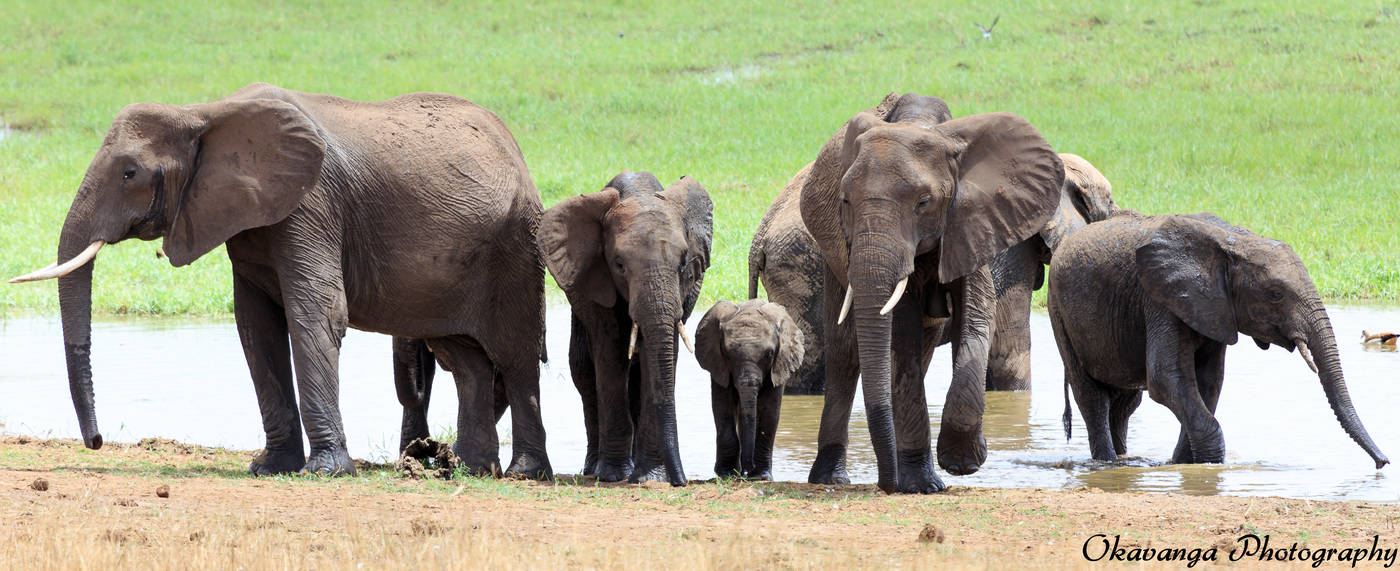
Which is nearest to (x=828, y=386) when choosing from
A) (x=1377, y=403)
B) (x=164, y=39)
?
(x=1377, y=403)

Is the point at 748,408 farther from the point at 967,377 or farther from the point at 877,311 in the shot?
the point at 877,311

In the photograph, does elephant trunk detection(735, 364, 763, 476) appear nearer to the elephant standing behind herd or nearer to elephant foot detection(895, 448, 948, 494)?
the elephant standing behind herd

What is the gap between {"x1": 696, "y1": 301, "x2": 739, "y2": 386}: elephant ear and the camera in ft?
32.2

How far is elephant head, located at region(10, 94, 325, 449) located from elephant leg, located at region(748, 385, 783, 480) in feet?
9.06

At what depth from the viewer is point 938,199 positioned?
8.19 m

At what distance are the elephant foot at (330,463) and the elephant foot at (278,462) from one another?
0.23 m

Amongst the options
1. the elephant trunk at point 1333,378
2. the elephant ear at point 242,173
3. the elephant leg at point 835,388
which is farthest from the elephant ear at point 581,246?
the elephant trunk at point 1333,378

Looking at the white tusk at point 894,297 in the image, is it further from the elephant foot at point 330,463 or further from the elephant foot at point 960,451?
the elephant foot at point 330,463

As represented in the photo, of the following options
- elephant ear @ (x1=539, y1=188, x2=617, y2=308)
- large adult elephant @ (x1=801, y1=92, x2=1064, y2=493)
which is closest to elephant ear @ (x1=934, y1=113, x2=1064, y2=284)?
large adult elephant @ (x1=801, y1=92, x2=1064, y2=493)

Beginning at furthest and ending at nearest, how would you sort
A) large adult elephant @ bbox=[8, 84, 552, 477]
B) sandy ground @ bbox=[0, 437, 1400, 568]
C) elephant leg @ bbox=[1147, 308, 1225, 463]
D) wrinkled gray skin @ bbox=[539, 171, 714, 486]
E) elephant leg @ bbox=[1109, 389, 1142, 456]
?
elephant leg @ bbox=[1109, 389, 1142, 456]
elephant leg @ bbox=[1147, 308, 1225, 463]
wrinkled gray skin @ bbox=[539, 171, 714, 486]
large adult elephant @ bbox=[8, 84, 552, 477]
sandy ground @ bbox=[0, 437, 1400, 568]

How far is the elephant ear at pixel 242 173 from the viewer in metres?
8.59

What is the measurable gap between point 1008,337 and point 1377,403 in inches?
99.7

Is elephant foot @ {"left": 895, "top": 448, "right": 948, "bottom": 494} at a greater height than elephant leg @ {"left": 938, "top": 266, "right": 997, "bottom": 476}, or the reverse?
elephant leg @ {"left": 938, "top": 266, "right": 997, "bottom": 476}

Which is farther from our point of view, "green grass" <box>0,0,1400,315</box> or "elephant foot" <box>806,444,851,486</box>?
"green grass" <box>0,0,1400,315</box>
